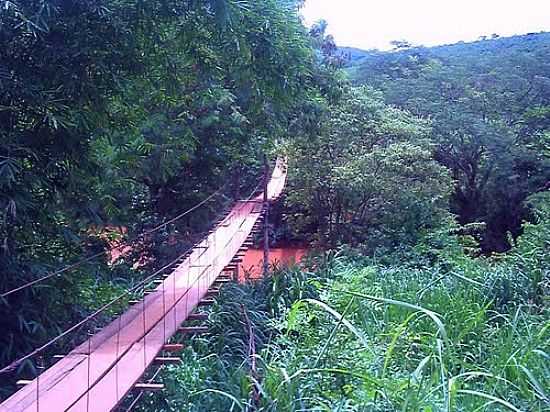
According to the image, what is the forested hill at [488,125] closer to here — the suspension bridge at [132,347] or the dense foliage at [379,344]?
the dense foliage at [379,344]

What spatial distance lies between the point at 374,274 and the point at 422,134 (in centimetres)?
255

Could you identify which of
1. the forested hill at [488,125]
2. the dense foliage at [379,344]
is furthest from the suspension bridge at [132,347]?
the forested hill at [488,125]

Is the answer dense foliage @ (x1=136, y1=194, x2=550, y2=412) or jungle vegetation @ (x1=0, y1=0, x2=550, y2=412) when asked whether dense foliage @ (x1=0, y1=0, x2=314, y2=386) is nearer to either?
jungle vegetation @ (x1=0, y1=0, x2=550, y2=412)

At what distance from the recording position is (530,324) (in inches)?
116

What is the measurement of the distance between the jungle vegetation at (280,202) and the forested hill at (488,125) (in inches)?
1.4

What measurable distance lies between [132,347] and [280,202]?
5397mm

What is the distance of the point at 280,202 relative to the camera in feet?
25.6

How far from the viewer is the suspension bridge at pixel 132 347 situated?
1.88 metres

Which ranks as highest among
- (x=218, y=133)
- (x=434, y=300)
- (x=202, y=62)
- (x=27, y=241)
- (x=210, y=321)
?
(x=202, y=62)

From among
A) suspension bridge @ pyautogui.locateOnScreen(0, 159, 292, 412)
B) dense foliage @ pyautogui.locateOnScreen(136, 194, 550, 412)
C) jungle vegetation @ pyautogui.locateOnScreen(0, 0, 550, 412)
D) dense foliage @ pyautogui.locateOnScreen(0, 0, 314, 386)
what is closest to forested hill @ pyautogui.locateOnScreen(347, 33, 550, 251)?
jungle vegetation @ pyautogui.locateOnScreen(0, 0, 550, 412)

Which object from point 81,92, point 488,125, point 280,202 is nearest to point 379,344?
point 81,92

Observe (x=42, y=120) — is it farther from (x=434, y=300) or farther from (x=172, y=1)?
(x=434, y=300)

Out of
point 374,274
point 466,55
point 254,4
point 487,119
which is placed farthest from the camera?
point 466,55

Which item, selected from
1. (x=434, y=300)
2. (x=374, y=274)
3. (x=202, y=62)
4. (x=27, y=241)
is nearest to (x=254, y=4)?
(x=202, y=62)
